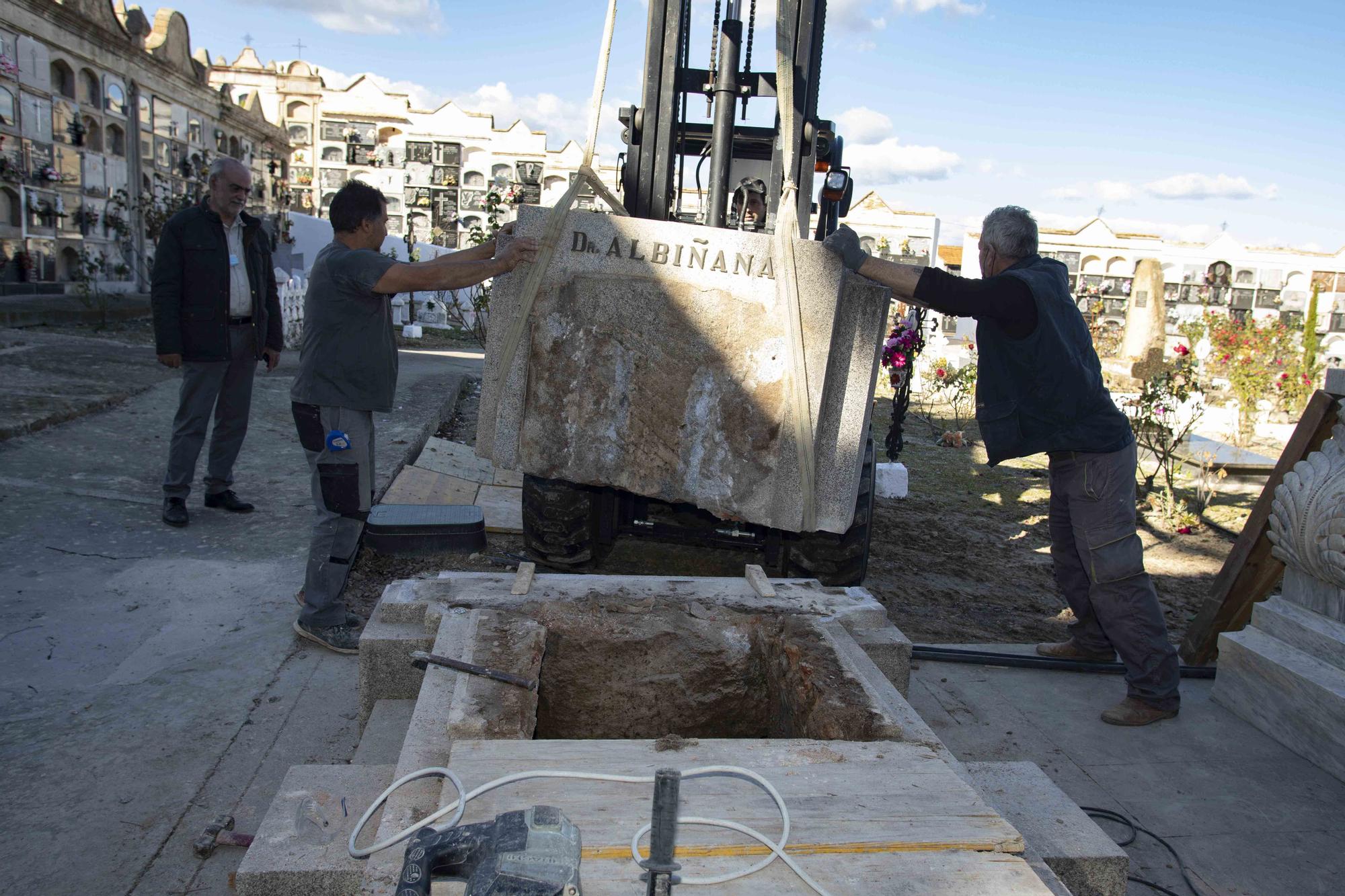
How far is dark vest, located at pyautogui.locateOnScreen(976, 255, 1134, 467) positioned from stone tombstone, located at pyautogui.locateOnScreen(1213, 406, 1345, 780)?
25.1 inches

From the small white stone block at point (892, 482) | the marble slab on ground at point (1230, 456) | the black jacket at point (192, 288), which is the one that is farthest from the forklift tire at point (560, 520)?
the marble slab on ground at point (1230, 456)

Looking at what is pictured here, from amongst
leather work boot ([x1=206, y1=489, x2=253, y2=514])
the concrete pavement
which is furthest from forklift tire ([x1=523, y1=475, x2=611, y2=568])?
leather work boot ([x1=206, y1=489, x2=253, y2=514])

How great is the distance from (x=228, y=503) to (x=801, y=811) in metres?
3.80

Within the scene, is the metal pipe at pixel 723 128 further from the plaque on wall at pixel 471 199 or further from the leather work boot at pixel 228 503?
the plaque on wall at pixel 471 199

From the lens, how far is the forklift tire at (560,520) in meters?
3.76

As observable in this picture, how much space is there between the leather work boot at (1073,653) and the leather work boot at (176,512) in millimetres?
3841

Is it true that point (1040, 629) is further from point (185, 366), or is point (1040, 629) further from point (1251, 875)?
point (185, 366)

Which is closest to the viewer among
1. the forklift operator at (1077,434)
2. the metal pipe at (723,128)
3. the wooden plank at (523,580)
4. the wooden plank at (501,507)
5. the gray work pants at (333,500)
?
the wooden plank at (523,580)

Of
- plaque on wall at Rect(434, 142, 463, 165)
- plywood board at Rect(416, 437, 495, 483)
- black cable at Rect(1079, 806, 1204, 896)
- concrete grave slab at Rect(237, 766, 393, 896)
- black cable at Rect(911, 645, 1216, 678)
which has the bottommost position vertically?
black cable at Rect(1079, 806, 1204, 896)

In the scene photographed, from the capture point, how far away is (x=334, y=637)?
322 cm

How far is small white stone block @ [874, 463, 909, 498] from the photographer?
6.60 metres

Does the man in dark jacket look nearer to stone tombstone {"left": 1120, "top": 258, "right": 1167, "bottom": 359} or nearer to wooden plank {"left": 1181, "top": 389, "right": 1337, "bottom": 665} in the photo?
wooden plank {"left": 1181, "top": 389, "right": 1337, "bottom": 665}

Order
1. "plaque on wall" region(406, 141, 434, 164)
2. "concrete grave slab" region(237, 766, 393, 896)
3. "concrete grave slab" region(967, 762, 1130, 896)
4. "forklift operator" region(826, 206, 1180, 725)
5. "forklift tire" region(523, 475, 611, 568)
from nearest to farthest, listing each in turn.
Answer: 1. "concrete grave slab" region(237, 766, 393, 896)
2. "concrete grave slab" region(967, 762, 1130, 896)
3. "forklift operator" region(826, 206, 1180, 725)
4. "forklift tire" region(523, 475, 611, 568)
5. "plaque on wall" region(406, 141, 434, 164)

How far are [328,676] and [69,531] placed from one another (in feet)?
6.08
